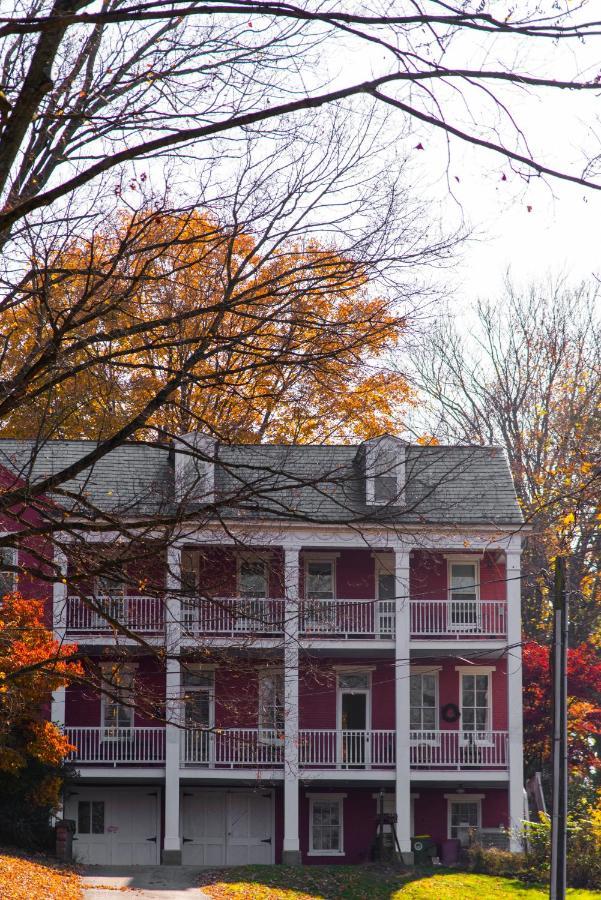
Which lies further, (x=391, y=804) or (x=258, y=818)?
(x=391, y=804)

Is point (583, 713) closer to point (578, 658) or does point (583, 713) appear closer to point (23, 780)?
point (578, 658)

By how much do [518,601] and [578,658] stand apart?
3752 millimetres

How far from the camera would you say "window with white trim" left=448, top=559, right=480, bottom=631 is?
97.2ft

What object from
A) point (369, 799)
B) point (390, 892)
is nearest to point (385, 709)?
point (369, 799)

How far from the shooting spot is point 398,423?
34094 millimetres

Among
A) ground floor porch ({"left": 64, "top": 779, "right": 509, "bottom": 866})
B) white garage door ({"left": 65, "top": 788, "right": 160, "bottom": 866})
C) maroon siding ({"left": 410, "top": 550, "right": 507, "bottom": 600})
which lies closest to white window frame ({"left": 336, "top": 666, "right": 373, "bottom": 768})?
ground floor porch ({"left": 64, "top": 779, "right": 509, "bottom": 866})

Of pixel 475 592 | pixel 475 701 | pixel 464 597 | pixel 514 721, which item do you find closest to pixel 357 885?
pixel 514 721

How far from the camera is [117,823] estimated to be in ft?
95.3

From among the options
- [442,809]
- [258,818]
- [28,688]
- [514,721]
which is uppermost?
[28,688]

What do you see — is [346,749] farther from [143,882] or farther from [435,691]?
Result: [143,882]

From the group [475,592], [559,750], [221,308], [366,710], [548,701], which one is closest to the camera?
[221,308]

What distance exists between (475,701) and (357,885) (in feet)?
24.0

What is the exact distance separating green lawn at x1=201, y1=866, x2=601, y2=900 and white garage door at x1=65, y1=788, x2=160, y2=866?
3584 mm

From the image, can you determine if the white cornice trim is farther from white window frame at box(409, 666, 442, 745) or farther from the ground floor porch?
the ground floor porch
